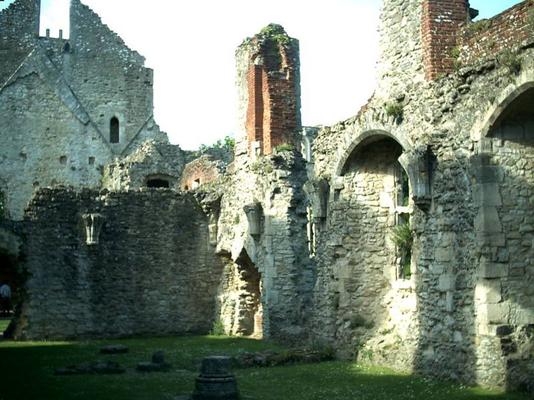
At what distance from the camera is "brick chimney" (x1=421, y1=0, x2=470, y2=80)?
12133 millimetres

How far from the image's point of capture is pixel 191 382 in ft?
38.9

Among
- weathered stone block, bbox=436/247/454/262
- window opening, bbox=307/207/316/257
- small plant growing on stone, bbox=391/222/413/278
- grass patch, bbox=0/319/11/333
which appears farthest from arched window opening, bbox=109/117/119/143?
weathered stone block, bbox=436/247/454/262

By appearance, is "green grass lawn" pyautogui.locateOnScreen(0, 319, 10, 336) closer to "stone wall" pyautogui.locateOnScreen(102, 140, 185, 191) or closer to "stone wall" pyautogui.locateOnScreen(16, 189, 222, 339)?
"stone wall" pyautogui.locateOnScreen(16, 189, 222, 339)

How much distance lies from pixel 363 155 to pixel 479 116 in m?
3.81

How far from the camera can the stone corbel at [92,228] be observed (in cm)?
2047

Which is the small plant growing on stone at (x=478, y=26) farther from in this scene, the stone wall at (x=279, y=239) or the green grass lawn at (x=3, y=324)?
the green grass lawn at (x=3, y=324)

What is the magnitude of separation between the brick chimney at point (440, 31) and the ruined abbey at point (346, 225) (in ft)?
0.08

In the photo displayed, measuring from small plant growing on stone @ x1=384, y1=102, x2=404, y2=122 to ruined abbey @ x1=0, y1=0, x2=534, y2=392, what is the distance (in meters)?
0.03

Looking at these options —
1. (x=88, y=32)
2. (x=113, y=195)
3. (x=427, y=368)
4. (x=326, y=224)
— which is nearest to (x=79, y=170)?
(x=88, y=32)

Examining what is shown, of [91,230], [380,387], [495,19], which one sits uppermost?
[495,19]

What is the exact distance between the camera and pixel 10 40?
39656mm

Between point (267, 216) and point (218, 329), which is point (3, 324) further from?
point (267, 216)

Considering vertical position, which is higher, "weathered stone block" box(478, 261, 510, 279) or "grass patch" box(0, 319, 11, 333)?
"weathered stone block" box(478, 261, 510, 279)

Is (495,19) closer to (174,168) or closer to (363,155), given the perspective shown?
(363,155)
